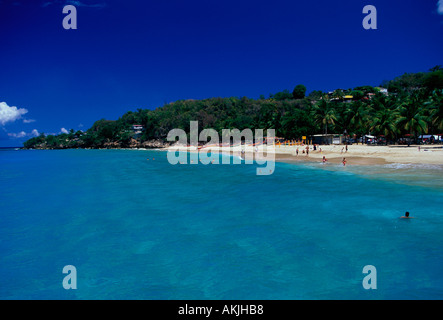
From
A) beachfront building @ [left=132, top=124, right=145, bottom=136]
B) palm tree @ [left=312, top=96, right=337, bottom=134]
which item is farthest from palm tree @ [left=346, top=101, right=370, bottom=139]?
beachfront building @ [left=132, top=124, right=145, bottom=136]

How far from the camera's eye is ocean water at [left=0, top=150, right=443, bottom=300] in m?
7.77

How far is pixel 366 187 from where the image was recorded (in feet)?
63.5

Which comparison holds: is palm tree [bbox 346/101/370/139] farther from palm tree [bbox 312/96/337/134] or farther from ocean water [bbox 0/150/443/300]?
ocean water [bbox 0/150/443/300]

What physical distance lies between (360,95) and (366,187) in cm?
9888

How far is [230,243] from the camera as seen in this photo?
35.1 ft

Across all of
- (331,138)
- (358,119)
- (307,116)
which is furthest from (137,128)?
(358,119)

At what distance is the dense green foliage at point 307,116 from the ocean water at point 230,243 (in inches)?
1213

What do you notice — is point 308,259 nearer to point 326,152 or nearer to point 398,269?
point 398,269

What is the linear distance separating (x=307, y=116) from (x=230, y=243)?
5586cm

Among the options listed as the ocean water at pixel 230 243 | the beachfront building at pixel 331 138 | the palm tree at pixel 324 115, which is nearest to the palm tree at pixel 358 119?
the beachfront building at pixel 331 138

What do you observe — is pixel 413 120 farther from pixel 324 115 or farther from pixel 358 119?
pixel 324 115

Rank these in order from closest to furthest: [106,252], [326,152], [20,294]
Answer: [20,294]
[106,252]
[326,152]
